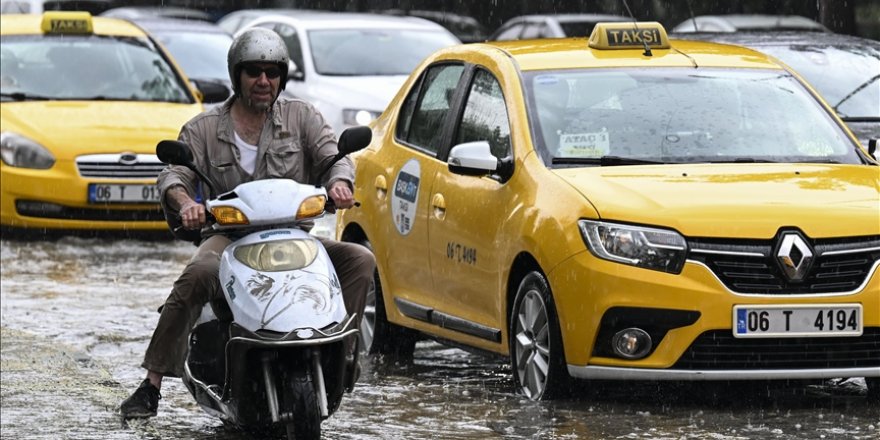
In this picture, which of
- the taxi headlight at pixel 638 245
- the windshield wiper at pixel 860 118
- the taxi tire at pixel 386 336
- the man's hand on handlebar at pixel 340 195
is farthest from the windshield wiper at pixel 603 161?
the windshield wiper at pixel 860 118

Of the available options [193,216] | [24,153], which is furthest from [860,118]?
[193,216]

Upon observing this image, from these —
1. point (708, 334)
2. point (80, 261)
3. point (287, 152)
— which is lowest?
point (80, 261)

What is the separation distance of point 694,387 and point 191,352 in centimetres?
229

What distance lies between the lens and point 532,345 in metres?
8.30

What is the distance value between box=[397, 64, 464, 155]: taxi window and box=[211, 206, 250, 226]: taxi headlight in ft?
8.72

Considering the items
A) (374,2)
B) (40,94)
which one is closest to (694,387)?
(40,94)

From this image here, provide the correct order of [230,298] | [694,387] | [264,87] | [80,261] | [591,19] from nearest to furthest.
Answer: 1. [230,298]
2. [264,87]
3. [694,387]
4. [80,261]
5. [591,19]

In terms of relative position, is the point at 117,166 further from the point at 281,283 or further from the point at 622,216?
the point at 281,283

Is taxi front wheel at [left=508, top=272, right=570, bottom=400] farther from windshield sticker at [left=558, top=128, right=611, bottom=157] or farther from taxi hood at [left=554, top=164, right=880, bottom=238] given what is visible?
windshield sticker at [left=558, top=128, right=611, bottom=157]

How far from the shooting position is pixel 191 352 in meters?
7.67

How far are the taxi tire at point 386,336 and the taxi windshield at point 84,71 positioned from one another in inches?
260

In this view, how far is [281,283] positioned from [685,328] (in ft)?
5.68

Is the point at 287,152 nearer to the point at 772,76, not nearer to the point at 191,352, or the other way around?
the point at 191,352

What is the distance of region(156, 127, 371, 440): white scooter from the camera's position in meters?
6.80
